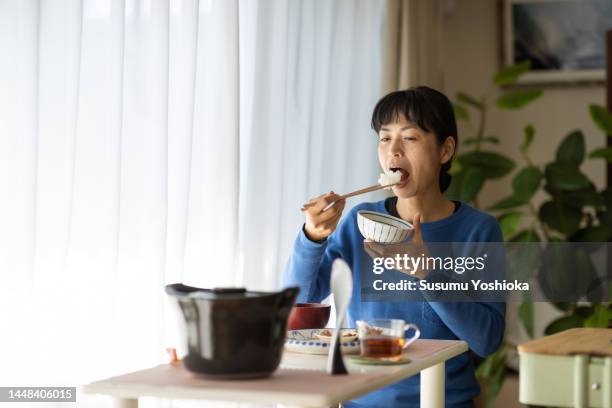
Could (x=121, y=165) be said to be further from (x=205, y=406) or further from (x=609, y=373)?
(x=609, y=373)

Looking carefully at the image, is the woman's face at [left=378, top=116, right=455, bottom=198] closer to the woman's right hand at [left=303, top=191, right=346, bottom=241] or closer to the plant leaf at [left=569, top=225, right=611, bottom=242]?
the woman's right hand at [left=303, top=191, right=346, bottom=241]

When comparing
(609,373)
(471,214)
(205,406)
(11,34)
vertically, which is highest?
(11,34)

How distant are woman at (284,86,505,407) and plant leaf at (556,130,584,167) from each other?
150 cm

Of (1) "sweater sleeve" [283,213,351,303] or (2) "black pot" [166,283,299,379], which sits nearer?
(2) "black pot" [166,283,299,379]

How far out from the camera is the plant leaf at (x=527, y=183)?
3.35 metres

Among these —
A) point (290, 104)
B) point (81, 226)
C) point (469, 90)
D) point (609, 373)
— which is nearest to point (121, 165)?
point (81, 226)

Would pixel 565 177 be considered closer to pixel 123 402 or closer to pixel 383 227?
pixel 383 227

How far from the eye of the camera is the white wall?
3814 mm

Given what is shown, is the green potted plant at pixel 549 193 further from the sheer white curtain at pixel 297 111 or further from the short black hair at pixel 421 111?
the short black hair at pixel 421 111

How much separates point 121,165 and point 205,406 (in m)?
0.68

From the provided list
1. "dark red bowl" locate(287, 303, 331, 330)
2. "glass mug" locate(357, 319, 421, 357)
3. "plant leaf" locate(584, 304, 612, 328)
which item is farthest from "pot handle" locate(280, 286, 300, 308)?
"plant leaf" locate(584, 304, 612, 328)

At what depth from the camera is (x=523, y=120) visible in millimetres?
3908

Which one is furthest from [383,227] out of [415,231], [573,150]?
[573,150]

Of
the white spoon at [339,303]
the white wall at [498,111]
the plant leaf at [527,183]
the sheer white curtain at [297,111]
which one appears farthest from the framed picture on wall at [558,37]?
the white spoon at [339,303]
